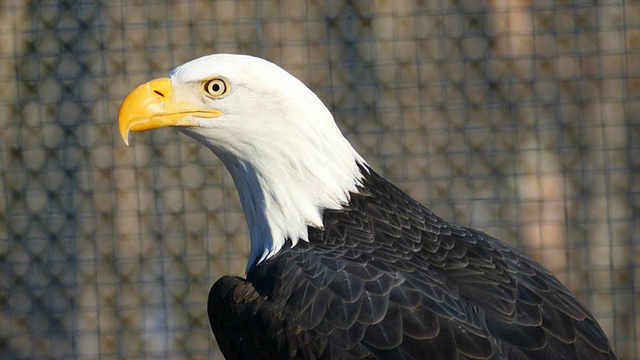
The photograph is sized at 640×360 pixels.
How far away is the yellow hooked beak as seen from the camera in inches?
121

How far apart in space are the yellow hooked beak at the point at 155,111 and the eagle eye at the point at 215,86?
0.05 m

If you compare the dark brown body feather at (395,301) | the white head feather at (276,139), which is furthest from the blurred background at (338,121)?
the dark brown body feather at (395,301)

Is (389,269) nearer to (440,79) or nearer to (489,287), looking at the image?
(489,287)

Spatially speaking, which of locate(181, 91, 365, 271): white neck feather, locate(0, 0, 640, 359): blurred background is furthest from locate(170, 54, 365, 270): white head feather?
locate(0, 0, 640, 359): blurred background

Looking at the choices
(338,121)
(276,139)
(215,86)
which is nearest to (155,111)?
(215,86)

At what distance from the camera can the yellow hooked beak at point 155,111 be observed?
3.08m

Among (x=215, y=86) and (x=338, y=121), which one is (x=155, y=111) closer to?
(x=215, y=86)

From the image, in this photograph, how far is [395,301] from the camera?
8.53 ft

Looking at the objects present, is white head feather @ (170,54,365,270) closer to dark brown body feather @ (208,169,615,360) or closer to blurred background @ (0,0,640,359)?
dark brown body feather @ (208,169,615,360)

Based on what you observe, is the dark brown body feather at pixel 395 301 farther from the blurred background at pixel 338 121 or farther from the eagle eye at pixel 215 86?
the blurred background at pixel 338 121

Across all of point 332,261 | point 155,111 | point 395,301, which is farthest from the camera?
point 155,111

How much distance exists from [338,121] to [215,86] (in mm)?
3001

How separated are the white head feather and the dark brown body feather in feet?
0.26

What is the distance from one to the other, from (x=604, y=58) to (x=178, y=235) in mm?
2695
